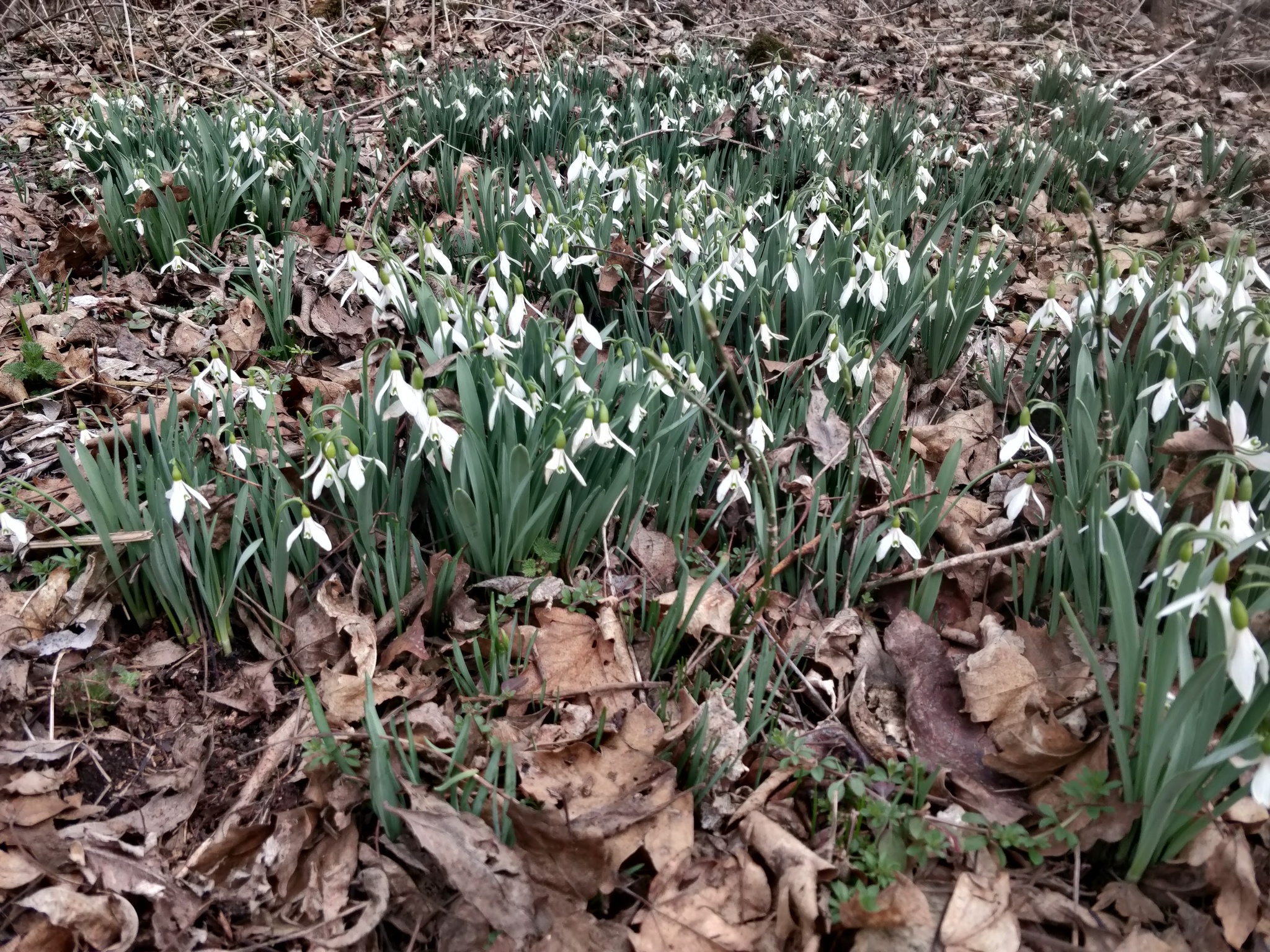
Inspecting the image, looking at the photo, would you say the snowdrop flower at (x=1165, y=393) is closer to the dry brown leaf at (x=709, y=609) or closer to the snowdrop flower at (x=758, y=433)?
the snowdrop flower at (x=758, y=433)

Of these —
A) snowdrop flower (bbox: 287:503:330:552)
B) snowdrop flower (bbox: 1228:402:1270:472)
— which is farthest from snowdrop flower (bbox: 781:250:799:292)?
snowdrop flower (bbox: 287:503:330:552)

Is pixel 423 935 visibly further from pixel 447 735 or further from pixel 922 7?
pixel 922 7

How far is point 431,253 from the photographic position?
2277mm

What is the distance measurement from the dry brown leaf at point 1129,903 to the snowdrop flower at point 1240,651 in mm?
440

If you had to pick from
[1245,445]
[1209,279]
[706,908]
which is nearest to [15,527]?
[706,908]

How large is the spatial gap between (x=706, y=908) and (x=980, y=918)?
16.8 inches

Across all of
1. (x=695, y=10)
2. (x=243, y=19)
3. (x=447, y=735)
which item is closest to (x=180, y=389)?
(x=447, y=735)

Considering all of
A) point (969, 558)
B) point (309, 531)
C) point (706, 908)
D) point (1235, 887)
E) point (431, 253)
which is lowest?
point (706, 908)

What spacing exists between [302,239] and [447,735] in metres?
2.66

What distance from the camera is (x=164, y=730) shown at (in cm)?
165

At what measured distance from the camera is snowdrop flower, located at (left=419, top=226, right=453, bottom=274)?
7.30 feet

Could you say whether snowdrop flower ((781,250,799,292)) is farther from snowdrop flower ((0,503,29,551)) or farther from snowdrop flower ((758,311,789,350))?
snowdrop flower ((0,503,29,551))

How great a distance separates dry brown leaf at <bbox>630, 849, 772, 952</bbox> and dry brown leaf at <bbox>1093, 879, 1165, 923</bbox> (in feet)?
1.75

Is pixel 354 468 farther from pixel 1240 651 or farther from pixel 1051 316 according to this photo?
pixel 1051 316
